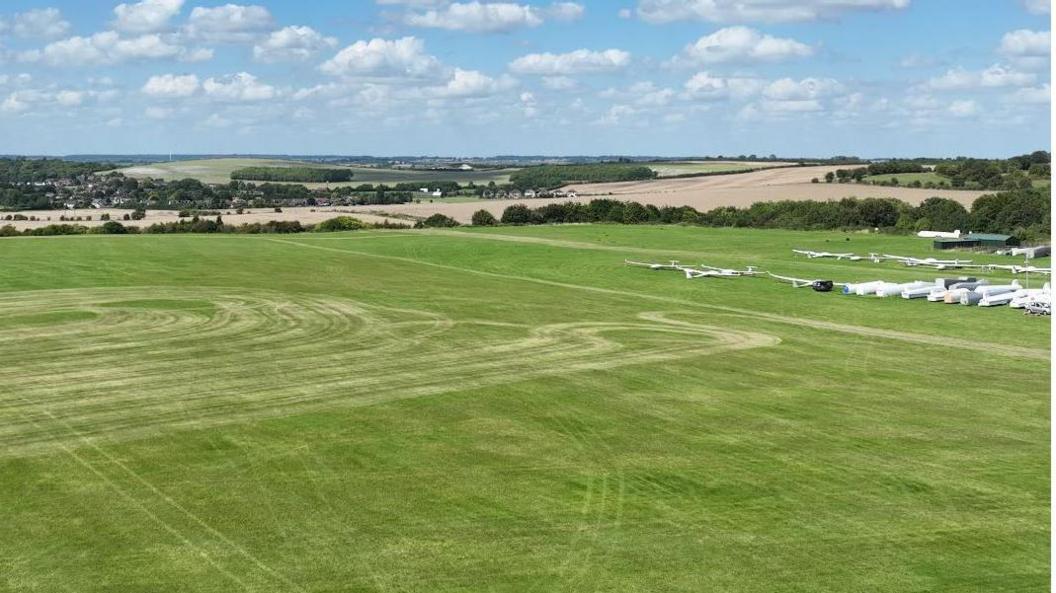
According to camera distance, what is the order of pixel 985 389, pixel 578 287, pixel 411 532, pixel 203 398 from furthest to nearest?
pixel 578 287, pixel 985 389, pixel 203 398, pixel 411 532

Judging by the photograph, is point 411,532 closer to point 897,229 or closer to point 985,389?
point 985,389

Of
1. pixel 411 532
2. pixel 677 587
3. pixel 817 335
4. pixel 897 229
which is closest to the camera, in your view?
pixel 677 587

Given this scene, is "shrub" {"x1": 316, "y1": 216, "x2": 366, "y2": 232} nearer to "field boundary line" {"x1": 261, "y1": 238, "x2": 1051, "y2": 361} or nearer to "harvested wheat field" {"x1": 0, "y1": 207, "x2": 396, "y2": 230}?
"harvested wheat field" {"x1": 0, "y1": 207, "x2": 396, "y2": 230}

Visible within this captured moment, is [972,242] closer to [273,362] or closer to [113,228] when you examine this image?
[273,362]

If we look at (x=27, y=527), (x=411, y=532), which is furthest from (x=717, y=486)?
(x=27, y=527)

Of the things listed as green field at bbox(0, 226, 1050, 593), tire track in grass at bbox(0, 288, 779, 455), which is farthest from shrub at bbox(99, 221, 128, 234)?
tire track in grass at bbox(0, 288, 779, 455)

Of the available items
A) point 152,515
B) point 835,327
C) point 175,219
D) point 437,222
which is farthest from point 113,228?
point 152,515
